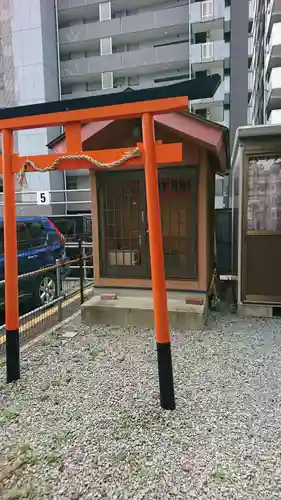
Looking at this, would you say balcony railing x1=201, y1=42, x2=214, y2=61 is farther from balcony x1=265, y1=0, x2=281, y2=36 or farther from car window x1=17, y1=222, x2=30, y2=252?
car window x1=17, y1=222, x2=30, y2=252

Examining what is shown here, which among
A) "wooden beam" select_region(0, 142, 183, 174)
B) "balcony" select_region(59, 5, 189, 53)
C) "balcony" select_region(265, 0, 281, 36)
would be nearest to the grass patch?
"wooden beam" select_region(0, 142, 183, 174)

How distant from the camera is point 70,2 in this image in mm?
19703

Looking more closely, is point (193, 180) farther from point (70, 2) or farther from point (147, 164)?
point (70, 2)

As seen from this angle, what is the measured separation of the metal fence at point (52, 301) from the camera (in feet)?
14.3

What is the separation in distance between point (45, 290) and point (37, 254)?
68 centimetres

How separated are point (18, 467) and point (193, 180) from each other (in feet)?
12.3

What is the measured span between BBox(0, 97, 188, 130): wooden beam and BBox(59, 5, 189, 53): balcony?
19.6 metres

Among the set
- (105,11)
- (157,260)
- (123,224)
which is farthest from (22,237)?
(105,11)

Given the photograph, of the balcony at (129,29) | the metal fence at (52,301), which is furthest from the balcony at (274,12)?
the metal fence at (52,301)

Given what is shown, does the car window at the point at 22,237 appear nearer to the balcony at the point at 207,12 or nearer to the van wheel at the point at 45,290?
the van wheel at the point at 45,290

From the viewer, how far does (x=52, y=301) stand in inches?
193

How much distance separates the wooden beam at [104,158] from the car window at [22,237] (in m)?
3.11

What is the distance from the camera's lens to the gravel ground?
194 centimetres

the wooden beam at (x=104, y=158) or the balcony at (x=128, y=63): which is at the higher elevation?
the balcony at (x=128, y=63)
